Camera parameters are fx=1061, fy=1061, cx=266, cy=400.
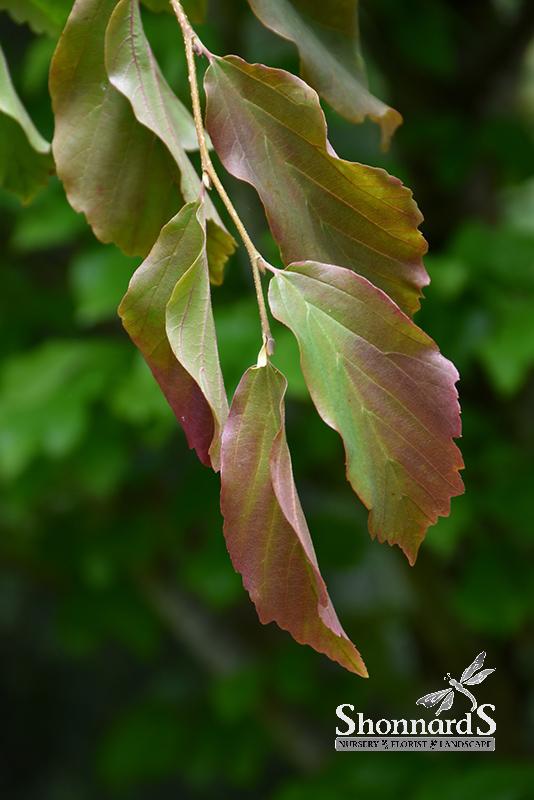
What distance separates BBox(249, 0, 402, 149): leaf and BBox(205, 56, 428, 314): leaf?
3.8 inches

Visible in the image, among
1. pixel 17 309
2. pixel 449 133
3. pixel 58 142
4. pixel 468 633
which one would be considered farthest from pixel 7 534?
pixel 58 142

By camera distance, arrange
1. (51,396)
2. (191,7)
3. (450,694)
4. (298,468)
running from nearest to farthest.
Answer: (191,7)
(450,694)
(51,396)
(298,468)

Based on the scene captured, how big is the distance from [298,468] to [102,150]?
3.69ft

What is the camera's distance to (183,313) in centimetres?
38

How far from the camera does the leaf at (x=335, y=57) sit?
0.53 meters

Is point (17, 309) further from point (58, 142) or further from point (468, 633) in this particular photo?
point (58, 142)

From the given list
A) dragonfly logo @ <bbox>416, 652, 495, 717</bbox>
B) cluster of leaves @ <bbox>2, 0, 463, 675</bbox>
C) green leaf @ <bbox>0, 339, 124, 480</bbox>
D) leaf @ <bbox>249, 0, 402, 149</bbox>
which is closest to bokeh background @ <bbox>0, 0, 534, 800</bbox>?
green leaf @ <bbox>0, 339, 124, 480</bbox>

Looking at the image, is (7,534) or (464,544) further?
(7,534)

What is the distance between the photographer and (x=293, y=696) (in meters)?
1.78

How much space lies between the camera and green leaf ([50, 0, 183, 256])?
455mm

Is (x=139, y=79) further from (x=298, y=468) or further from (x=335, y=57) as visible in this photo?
(x=298, y=468)

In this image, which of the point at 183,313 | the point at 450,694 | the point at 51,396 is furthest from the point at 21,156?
the point at 51,396

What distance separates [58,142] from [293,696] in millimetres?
1461

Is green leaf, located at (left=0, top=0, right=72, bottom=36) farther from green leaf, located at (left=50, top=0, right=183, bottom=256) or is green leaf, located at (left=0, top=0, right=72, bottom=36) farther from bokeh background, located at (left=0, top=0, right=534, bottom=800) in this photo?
bokeh background, located at (left=0, top=0, right=534, bottom=800)
